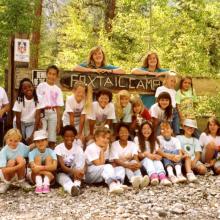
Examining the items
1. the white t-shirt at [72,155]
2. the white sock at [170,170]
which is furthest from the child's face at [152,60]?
the white t-shirt at [72,155]

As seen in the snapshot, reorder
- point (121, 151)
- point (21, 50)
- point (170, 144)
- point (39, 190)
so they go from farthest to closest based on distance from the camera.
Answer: point (21, 50) < point (170, 144) < point (121, 151) < point (39, 190)

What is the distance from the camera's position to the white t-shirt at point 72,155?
7.50 metres

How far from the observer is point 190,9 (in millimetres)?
14844

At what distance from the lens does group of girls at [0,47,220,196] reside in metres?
7.38

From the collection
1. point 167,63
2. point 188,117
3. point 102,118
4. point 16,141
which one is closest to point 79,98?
point 102,118

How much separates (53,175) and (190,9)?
30.0 ft

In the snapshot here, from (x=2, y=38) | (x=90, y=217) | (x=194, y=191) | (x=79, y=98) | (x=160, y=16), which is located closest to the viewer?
(x=90, y=217)

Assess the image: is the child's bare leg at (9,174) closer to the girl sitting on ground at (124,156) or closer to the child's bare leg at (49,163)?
the child's bare leg at (49,163)

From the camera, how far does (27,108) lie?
8.25 metres

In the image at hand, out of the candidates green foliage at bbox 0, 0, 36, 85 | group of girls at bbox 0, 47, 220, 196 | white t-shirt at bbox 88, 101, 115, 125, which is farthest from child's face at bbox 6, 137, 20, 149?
green foliage at bbox 0, 0, 36, 85

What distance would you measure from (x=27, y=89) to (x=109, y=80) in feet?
6.09

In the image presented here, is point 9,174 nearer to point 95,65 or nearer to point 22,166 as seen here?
point 22,166

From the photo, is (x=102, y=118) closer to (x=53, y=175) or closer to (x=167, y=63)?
(x=53, y=175)

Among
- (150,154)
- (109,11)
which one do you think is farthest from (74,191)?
(109,11)
